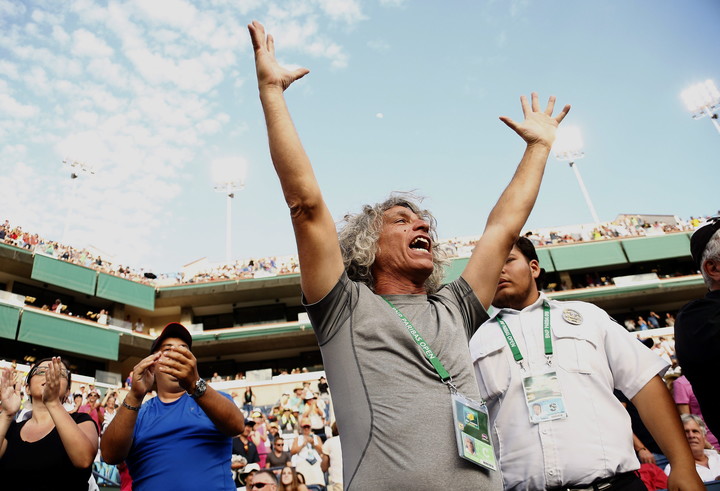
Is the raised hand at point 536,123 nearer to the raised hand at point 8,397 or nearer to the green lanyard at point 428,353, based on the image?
the green lanyard at point 428,353

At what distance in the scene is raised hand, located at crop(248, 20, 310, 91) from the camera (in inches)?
69.9

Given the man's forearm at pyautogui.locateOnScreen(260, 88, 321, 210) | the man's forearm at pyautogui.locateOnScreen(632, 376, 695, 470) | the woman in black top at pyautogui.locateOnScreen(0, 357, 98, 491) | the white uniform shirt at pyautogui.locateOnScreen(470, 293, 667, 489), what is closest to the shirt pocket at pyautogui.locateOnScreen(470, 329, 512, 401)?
the white uniform shirt at pyautogui.locateOnScreen(470, 293, 667, 489)

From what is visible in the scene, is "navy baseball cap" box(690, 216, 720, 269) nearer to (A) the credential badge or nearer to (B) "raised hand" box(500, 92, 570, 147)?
(A) the credential badge

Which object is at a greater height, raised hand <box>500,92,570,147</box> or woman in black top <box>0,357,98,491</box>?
raised hand <box>500,92,570,147</box>

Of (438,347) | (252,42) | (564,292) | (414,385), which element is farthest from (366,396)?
(564,292)

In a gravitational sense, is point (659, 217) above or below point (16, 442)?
above

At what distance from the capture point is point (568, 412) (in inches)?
79.3

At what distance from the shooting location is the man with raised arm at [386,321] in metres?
1.39

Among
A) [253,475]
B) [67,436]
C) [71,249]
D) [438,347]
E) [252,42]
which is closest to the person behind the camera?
[438,347]

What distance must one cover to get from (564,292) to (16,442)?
29189 millimetres

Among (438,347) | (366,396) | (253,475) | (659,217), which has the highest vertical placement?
(659,217)

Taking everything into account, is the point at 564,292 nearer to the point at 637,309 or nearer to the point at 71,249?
the point at 637,309

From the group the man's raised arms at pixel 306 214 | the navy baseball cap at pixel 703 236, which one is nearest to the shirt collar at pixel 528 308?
the navy baseball cap at pixel 703 236

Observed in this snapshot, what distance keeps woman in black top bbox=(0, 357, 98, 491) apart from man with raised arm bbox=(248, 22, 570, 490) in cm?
198
